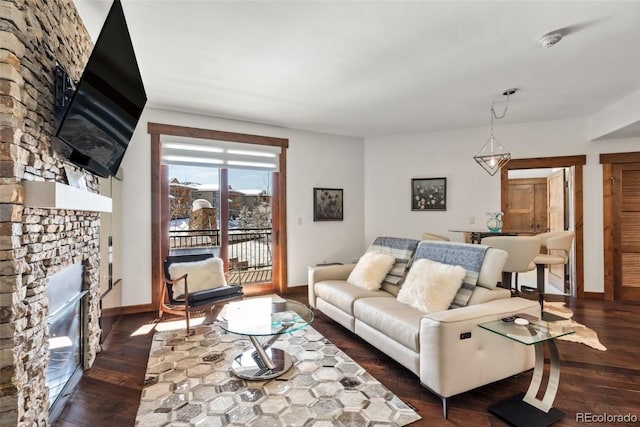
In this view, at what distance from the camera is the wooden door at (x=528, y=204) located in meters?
7.24

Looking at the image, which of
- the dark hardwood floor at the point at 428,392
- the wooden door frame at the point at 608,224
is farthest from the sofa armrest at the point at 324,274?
the wooden door frame at the point at 608,224

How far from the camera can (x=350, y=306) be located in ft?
9.55

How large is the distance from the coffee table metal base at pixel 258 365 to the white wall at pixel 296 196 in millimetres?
2032

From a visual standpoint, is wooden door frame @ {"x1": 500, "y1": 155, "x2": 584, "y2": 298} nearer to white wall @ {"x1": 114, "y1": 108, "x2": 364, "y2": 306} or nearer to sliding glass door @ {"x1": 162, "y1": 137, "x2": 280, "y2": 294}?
white wall @ {"x1": 114, "y1": 108, "x2": 364, "y2": 306}

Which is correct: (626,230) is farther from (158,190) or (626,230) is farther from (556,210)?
(158,190)

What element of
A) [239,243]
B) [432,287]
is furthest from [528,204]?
[239,243]

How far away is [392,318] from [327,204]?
9.87ft

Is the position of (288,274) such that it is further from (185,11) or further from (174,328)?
(185,11)

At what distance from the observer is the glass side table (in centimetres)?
173

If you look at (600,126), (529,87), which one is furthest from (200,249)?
(600,126)

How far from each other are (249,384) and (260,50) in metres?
2.66

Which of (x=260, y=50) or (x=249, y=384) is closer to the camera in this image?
(x=249, y=384)

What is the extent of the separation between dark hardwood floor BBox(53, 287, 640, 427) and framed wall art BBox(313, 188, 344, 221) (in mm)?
2284

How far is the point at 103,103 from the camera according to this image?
1.79 metres
